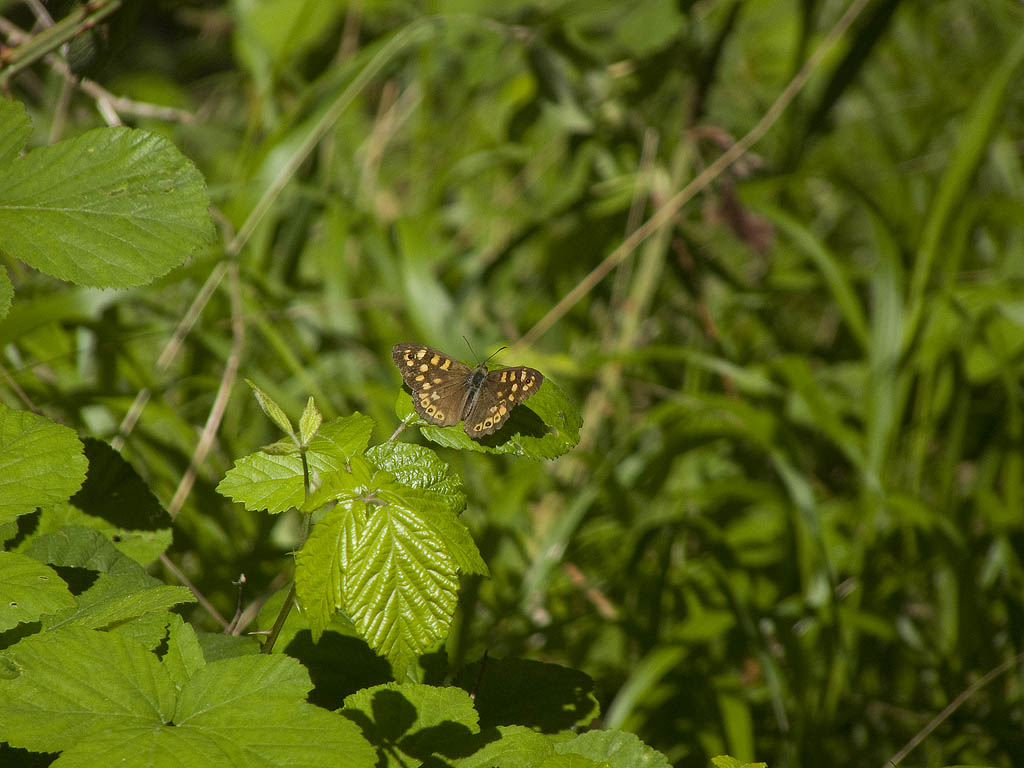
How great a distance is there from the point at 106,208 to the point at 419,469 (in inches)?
18.9

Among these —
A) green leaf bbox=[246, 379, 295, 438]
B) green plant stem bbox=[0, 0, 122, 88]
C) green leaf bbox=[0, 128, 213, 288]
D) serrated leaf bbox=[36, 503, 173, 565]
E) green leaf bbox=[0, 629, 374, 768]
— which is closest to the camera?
green leaf bbox=[0, 629, 374, 768]

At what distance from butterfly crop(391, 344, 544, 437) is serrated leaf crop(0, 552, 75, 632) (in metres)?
0.40

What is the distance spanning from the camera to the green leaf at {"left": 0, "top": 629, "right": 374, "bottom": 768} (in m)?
0.66

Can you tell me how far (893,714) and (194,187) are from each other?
168 cm

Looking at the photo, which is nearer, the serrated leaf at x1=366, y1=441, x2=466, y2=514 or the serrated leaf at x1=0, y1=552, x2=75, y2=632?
the serrated leaf at x1=0, y1=552, x2=75, y2=632

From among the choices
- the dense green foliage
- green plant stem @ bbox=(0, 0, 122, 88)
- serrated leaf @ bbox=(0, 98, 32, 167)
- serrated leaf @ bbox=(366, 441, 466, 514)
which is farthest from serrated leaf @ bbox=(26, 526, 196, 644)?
green plant stem @ bbox=(0, 0, 122, 88)

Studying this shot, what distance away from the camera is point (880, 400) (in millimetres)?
1848

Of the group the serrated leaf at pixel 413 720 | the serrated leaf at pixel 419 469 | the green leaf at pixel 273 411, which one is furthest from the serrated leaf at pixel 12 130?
the serrated leaf at pixel 413 720

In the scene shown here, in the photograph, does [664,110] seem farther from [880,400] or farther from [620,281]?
[880,400]

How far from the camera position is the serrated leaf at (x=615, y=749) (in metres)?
0.84

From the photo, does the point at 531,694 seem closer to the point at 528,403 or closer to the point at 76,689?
the point at 528,403

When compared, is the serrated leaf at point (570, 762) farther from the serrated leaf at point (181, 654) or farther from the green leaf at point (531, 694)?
the serrated leaf at point (181, 654)

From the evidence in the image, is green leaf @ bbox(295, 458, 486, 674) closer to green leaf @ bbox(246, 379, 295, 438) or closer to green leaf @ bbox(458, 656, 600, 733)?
green leaf @ bbox(246, 379, 295, 438)

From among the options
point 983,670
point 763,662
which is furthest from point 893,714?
point 763,662
